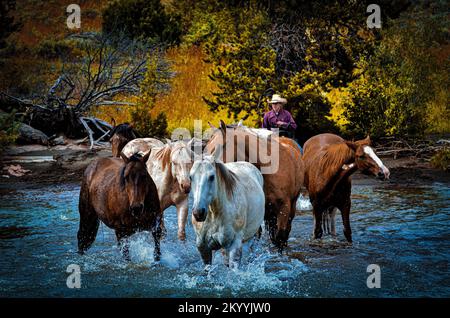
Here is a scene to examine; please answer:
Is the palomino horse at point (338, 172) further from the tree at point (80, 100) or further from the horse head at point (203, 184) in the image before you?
the tree at point (80, 100)

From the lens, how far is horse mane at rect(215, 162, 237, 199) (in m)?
6.14

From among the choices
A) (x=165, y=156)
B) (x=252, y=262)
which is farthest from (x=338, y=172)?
(x=165, y=156)

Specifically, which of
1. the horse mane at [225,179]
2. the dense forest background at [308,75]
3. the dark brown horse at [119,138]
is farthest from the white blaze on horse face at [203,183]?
the dense forest background at [308,75]

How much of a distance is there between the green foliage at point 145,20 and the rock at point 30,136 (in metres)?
7.72

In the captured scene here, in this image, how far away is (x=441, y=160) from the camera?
575 inches

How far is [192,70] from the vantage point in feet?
74.1

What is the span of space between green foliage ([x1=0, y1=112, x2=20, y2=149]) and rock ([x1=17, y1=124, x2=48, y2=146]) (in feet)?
2.51

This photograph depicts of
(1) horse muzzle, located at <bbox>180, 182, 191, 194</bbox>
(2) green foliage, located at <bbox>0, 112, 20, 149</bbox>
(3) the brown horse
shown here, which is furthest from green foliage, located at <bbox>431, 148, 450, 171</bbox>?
(2) green foliage, located at <bbox>0, 112, 20, 149</bbox>

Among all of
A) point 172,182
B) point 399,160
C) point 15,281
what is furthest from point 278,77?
point 15,281

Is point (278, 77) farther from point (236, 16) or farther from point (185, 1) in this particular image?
point (185, 1)

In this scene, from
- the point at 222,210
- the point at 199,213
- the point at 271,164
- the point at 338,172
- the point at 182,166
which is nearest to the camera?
the point at 199,213

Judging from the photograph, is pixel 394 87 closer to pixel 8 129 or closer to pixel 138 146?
pixel 138 146

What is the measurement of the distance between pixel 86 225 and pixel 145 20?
17.0 metres

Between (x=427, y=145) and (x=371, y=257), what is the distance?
8.78m
